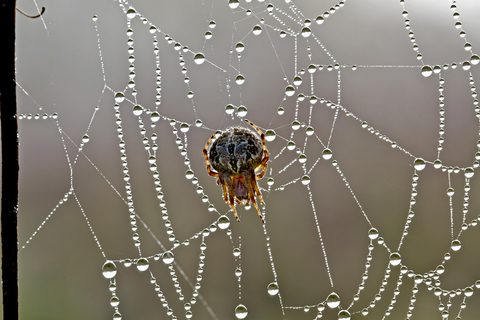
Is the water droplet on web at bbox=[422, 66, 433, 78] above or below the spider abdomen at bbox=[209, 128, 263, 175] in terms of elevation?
above

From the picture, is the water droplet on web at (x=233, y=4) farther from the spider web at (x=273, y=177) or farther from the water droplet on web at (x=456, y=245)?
the water droplet on web at (x=456, y=245)

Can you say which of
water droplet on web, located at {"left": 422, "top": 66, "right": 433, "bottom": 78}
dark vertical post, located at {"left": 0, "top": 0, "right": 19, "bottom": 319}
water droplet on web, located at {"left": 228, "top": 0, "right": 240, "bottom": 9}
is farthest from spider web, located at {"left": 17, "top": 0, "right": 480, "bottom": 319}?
dark vertical post, located at {"left": 0, "top": 0, "right": 19, "bottom": 319}

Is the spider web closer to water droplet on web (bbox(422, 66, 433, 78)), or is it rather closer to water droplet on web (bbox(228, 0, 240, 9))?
water droplet on web (bbox(422, 66, 433, 78))

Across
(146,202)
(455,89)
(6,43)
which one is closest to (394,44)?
(455,89)

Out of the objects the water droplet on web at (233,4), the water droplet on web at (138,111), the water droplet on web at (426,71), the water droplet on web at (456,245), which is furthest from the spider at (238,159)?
the water droplet on web at (456,245)

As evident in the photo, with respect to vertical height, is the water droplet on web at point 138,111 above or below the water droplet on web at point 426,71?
below

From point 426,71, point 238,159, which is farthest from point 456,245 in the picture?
point 238,159
